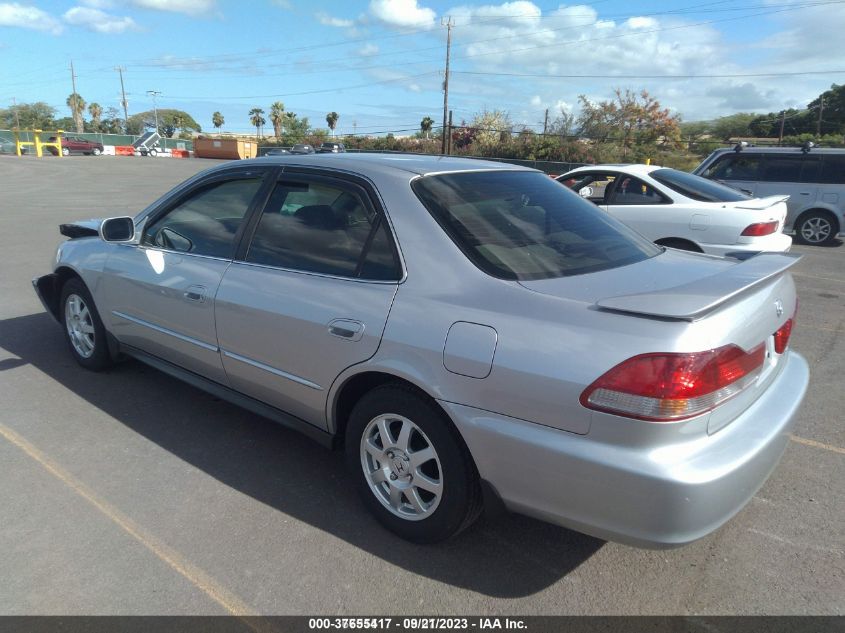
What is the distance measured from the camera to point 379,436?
289 cm

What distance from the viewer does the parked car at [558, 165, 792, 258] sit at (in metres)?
7.19

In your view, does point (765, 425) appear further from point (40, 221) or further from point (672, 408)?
point (40, 221)

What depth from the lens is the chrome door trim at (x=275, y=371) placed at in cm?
307

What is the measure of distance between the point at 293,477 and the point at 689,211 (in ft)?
19.3

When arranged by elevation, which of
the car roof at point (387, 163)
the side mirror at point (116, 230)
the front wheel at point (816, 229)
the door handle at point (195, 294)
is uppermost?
the car roof at point (387, 163)

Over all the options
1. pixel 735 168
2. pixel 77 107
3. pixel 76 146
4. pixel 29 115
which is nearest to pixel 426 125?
pixel 76 146

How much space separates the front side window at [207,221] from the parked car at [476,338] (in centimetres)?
1

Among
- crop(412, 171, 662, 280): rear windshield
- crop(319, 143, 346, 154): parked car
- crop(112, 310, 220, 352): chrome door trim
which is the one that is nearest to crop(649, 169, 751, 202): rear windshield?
crop(319, 143, 346, 154): parked car

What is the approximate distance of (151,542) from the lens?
2836 millimetres

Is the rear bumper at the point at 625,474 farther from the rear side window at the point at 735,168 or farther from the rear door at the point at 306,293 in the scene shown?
the rear side window at the point at 735,168

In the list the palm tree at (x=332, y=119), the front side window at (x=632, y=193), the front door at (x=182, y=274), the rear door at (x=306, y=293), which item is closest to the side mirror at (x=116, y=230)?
the front door at (x=182, y=274)

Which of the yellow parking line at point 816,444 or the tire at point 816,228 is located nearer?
the yellow parking line at point 816,444

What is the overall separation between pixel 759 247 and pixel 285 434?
19.6ft
